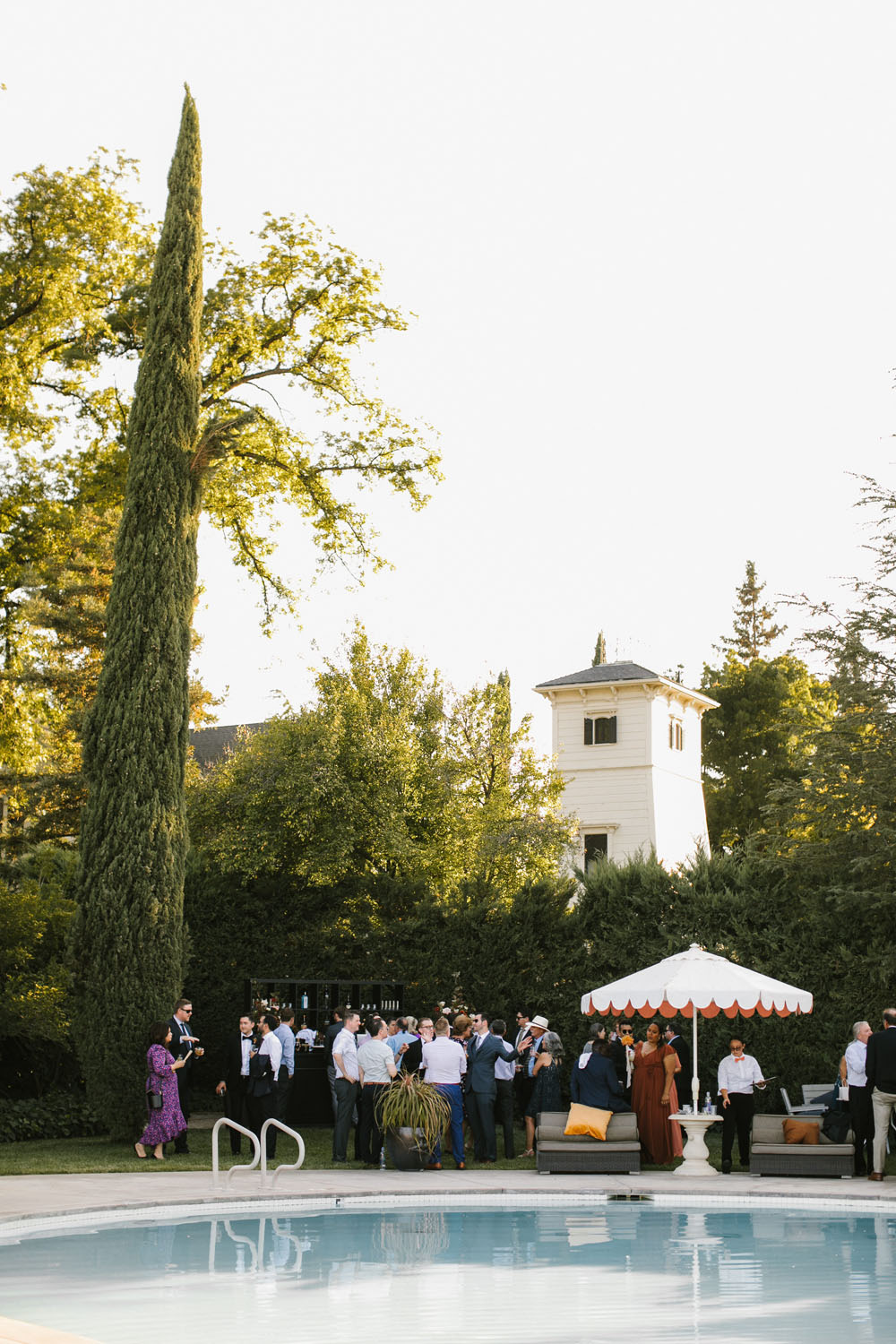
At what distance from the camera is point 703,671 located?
4809 centimetres

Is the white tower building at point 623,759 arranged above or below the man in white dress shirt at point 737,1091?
above

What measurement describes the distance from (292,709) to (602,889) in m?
8.46

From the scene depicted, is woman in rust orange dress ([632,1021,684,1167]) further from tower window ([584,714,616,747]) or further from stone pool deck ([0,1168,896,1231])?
tower window ([584,714,616,747])


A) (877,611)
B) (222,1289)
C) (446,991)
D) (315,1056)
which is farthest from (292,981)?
(222,1289)

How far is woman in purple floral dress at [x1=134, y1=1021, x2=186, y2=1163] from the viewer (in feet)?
52.6

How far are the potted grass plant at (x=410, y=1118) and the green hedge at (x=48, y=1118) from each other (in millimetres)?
5806

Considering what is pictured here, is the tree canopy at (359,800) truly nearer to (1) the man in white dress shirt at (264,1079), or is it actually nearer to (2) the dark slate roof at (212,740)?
(1) the man in white dress shirt at (264,1079)

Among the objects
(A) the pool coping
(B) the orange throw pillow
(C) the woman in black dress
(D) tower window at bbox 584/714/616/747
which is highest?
(D) tower window at bbox 584/714/616/747

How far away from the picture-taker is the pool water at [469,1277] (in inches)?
316

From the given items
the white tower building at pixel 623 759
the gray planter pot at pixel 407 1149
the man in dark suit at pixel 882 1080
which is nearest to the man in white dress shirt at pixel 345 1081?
the gray planter pot at pixel 407 1149

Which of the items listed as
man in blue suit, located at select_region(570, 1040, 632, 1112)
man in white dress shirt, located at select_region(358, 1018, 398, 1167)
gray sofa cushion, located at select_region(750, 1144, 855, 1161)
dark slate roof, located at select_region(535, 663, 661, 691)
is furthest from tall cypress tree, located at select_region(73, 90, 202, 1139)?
dark slate roof, located at select_region(535, 663, 661, 691)

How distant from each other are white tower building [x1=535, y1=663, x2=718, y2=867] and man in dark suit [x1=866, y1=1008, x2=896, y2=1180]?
25.0 m

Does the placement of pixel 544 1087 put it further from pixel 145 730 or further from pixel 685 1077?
pixel 145 730

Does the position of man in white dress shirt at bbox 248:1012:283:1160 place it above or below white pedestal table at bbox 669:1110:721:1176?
above
